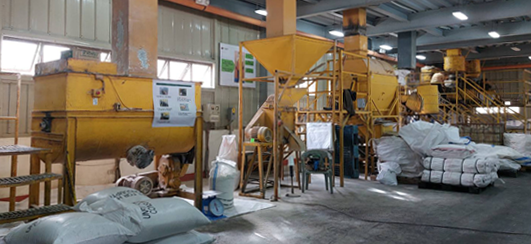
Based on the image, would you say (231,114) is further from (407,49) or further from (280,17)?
(407,49)

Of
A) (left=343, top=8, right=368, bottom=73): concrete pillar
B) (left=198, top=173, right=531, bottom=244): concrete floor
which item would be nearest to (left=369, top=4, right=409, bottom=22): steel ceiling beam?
(left=343, top=8, right=368, bottom=73): concrete pillar

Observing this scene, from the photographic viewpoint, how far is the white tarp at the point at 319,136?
8414mm

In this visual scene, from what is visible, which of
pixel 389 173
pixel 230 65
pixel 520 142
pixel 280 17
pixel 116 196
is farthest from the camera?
pixel 520 142

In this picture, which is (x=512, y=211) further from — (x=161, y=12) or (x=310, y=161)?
(x=161, y=12)

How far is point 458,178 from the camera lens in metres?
7.93

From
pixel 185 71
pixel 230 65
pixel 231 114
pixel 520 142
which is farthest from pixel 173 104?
pixel 520 142

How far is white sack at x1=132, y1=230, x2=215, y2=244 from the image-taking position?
427 centimetres

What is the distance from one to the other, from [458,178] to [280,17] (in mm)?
4938

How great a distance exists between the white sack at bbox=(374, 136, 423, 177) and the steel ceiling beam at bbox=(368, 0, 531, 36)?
4843 mm

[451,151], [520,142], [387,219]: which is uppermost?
[520,142]

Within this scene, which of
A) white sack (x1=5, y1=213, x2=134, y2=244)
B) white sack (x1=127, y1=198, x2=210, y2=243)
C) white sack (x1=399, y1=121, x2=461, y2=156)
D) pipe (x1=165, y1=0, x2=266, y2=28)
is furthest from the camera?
pipe (x1=165, y1=0, x2=266, y2=28)

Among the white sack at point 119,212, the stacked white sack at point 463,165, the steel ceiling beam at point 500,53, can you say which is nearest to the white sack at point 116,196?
the white sack at point 119,212

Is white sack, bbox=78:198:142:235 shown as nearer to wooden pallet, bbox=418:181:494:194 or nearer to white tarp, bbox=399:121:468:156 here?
wooden pallet, bbox=418:181:494:194

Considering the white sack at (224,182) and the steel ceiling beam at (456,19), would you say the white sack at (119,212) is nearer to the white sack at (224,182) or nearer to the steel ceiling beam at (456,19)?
the white sack at (224,182)
